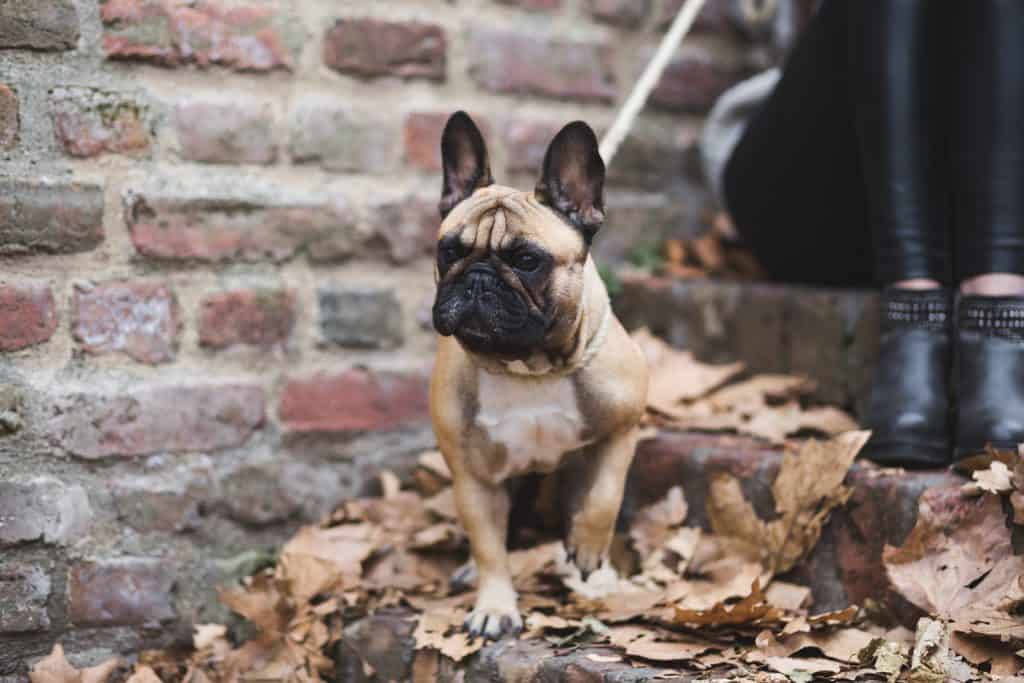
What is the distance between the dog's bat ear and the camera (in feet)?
4.55

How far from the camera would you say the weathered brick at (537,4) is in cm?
214

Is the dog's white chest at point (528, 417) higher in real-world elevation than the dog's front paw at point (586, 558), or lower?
higher

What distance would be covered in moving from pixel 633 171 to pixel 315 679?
1208 millimetres

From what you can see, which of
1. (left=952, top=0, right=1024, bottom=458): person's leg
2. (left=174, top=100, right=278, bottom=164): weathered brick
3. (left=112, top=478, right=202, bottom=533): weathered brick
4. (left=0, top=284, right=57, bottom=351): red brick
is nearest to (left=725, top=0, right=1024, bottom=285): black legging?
(left=952, top=0, right=1024, bottom=458): person's leg

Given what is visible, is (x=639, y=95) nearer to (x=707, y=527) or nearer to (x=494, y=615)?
(x=707, y=527)

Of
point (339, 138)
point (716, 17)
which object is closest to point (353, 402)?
Result: point (339, 138)

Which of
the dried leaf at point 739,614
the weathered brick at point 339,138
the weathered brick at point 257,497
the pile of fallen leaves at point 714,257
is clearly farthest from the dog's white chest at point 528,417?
the pile of fallen leaves at point 714,257

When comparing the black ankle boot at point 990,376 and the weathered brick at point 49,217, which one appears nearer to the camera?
the black ankle boot at point 990,376

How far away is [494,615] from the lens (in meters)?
1.53

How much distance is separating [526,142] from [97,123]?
0.78 metres

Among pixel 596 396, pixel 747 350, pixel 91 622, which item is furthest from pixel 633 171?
pixel 91 622

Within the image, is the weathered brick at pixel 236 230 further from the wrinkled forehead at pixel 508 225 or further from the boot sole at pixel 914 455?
the boot sole at pixel 914 455

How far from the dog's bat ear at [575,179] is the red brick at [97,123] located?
733mm

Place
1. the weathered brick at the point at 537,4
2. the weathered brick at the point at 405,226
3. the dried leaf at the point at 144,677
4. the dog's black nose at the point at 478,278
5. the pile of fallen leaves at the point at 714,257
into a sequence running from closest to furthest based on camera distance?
the dog's black nose at the point at 478,278 → the dried leaf at the point at 144,677 → the weathered brick at the point at 405,226 → the weathered brick at the point at 537,4 → the pile of fallen leaves at the point at 714,257
